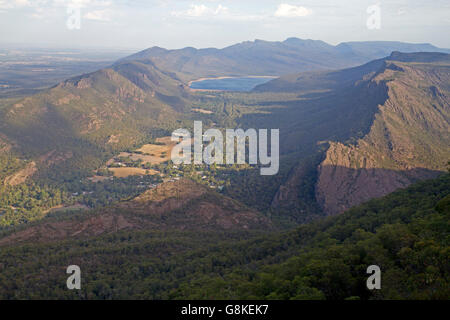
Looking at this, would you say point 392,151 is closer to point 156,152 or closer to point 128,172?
point 128,172

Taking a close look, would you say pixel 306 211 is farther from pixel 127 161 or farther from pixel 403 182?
pixel 127 161

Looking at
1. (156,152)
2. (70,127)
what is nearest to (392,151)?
(156,152)

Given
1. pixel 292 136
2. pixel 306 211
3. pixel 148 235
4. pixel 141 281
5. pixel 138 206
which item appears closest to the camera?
pixel 141 281

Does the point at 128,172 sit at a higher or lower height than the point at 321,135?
lower

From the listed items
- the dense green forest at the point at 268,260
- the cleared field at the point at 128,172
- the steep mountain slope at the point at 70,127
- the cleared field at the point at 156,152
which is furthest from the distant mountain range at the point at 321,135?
the dense green forest at the point at 268,260
